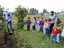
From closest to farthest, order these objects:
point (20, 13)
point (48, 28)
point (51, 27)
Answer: point (51, 27), point (48, 28), point (20, 13)

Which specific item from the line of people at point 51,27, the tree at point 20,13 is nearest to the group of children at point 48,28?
the line of people at point 51,27

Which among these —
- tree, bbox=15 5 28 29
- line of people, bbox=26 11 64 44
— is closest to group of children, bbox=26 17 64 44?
line of people, bbox=26 11 64 44

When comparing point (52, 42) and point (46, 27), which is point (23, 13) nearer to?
point (46, 27)

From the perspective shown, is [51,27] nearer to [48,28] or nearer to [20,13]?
[48,28]

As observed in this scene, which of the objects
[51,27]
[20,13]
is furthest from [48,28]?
[20,13]

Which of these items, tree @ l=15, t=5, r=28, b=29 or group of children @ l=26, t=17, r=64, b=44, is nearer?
group of children @ l=26, t=17, r=64, b=44

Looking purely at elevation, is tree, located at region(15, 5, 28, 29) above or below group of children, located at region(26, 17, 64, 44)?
above

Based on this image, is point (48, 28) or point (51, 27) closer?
point (51, 27)

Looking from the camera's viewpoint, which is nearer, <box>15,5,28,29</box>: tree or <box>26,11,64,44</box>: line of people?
<box>26,11,64,44</box>: line of people

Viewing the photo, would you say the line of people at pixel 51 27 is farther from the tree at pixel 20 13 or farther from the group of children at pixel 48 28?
the tree at pixel 20 13

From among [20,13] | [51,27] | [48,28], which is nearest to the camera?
[51,27]

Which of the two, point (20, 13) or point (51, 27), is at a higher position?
point (20, 13)

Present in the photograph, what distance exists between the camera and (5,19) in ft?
64.0

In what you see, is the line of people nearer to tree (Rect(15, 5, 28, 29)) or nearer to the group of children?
the group of children
